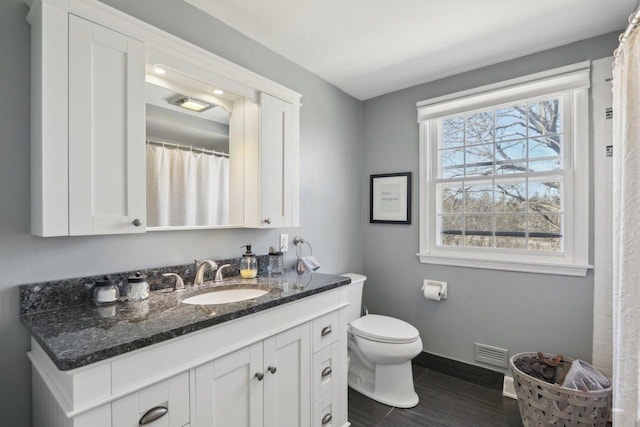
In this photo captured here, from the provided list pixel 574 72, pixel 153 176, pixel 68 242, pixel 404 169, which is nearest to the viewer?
pixel 68 242

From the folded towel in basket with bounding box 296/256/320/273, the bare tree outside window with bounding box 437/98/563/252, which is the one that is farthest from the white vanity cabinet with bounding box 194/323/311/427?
the bare tree outside window with bounding box 437/98/563/252

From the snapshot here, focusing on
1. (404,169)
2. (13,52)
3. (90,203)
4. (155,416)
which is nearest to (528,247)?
(404,169)

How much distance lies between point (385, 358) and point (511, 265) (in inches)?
44.8


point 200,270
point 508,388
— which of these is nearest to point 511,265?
point 508,388

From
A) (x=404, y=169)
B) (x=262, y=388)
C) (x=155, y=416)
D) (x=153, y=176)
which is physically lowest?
(x=262, y=388)

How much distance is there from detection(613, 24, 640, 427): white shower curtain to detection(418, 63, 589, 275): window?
67 centimetres

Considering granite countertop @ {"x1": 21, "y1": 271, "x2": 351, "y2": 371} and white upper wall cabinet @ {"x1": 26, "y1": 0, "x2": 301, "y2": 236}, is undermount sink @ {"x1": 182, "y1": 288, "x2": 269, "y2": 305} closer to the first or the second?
granite countertop @ {"x1": 21, "y1": 271, "x2": 351, "y2": 371}

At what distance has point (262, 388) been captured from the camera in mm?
1334

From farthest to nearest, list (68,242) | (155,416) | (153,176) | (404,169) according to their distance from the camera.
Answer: (404,169) → (153,176) → (68,242) → (155,416)

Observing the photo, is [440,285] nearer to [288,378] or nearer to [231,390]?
[288,378]

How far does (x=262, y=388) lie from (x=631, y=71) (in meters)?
2.14

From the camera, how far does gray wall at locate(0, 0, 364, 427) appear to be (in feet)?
3.86

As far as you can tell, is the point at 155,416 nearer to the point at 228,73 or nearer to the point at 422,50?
the point at 228,73

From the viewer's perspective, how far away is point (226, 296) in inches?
66.2
